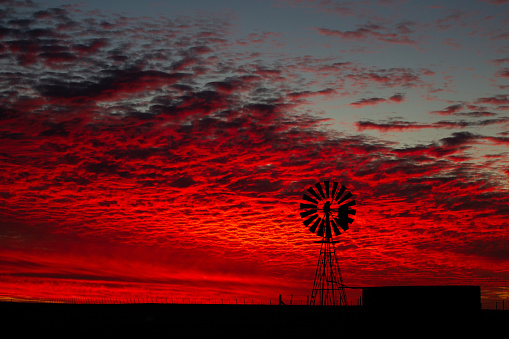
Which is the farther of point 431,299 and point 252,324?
point 252,324

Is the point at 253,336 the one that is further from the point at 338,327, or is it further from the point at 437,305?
the point at 437,305

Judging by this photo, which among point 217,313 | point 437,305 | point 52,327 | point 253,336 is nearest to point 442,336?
point 437,305

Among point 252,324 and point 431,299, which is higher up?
point 431,299

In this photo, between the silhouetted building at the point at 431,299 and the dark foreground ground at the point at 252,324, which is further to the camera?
the silhouetted building at the point at 431,299

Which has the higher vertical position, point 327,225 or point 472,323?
point 327,225

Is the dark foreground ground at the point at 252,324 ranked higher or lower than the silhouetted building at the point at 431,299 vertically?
lower

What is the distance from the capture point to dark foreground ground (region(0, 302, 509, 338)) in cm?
3253

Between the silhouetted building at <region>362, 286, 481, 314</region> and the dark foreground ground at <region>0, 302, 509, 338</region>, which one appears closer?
the dark foreground ground at <region>0, 302, 509, 338</region>

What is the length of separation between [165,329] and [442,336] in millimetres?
15989

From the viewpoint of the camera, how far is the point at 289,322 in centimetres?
3934

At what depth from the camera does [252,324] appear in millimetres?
37875

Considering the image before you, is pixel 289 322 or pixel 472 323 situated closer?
pixel 472 323

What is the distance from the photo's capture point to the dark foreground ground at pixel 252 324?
107 ft

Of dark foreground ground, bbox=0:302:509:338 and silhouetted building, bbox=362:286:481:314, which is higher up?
silhouetted building, bbox=362:286:481:314
